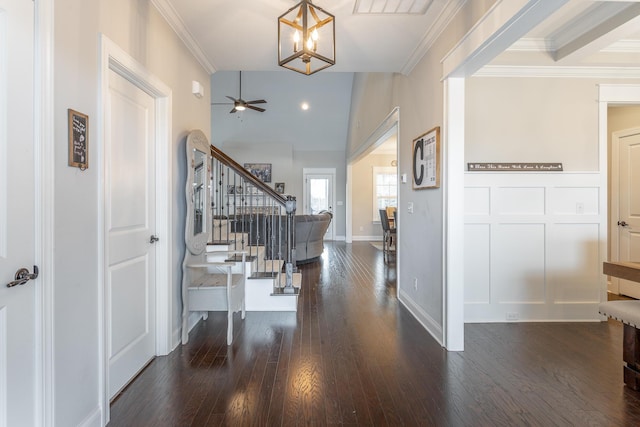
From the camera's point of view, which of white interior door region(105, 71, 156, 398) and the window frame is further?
the window frame

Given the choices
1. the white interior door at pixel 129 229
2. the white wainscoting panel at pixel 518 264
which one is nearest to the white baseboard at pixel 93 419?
the white interior door at pixel 129 229

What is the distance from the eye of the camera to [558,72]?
3.22 meters

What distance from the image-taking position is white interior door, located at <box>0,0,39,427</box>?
117 cm

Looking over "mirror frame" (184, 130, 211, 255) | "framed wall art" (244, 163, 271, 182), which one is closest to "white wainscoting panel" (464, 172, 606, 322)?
"mirror frame" (184, 130, 211, 255)

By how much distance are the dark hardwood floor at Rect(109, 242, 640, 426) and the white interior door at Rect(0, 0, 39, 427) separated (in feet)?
2.32

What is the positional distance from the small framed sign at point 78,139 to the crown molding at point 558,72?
130 inches

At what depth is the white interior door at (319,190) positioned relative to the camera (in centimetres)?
1009

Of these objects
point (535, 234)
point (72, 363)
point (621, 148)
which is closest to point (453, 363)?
point (535, 234)

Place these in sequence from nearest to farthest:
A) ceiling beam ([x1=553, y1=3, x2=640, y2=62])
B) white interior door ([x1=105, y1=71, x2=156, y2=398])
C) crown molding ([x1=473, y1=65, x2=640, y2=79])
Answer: white interior door ([x1=105, y1=71, x2=156, y2=398]) → ceiling beam ([x1=553, y1=3, x2=640, y2=62]) → crown molding ([x1=473, y1=65, x2=640, y2=79])

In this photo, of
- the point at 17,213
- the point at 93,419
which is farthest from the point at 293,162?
the point at 17,213

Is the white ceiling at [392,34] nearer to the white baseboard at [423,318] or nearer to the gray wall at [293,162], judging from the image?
the white baseboard at [423,318]

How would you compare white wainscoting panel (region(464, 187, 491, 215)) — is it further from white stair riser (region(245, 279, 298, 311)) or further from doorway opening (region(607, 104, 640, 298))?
doorway opening (region(607, 104, 640, 298))

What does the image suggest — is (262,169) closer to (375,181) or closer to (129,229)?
(375,181)

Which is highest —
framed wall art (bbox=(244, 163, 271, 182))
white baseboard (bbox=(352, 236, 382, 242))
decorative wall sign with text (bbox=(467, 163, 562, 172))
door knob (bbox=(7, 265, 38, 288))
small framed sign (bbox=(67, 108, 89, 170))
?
framed wall art (bbox=(244, 163, 271, 182))
